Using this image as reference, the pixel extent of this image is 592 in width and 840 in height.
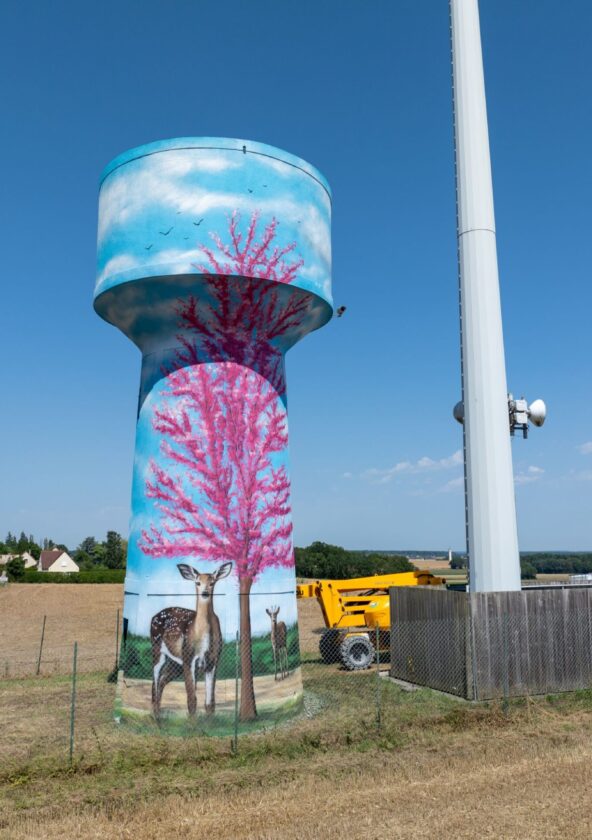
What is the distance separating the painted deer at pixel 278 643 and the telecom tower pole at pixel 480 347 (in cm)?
548

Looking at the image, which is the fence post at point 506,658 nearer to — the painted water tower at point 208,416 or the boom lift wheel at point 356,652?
the painted water tower at point 208,416

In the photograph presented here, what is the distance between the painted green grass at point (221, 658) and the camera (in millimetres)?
13914

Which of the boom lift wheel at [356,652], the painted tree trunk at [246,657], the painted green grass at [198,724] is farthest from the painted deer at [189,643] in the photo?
the boom lift wheel at [356,652]

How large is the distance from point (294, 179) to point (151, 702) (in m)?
10.9

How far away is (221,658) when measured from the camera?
1393 cm

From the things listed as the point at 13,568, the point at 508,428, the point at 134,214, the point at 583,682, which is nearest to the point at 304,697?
the point at 583,682

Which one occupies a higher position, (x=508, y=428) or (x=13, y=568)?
(x=508, y=428)

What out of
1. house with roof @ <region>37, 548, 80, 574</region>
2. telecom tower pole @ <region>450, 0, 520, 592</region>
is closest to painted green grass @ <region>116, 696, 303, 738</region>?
telecom tower pole @ <region>450, 0, 520, 592</region>

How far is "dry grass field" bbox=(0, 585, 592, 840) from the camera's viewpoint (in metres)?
8.61

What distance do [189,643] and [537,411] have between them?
35.9ft

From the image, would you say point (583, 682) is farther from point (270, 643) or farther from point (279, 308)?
point (279, 308)

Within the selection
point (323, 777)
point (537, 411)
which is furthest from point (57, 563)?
point (323, 777)

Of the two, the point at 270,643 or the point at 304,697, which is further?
the point at 304,697

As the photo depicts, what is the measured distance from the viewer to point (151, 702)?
45.5 ft
